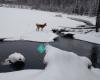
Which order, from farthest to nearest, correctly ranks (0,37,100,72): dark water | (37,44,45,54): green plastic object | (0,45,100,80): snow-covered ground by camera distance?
(37,44,45,54): green plastic object, (0,37,100,72): dark water, (0,45,100,80): snow-covered ground

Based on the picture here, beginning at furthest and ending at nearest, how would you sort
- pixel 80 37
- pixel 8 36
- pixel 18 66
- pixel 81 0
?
1. pixel 81 0
2. pixel 80 37
3. pixel 8 36
4. pixel 18 66

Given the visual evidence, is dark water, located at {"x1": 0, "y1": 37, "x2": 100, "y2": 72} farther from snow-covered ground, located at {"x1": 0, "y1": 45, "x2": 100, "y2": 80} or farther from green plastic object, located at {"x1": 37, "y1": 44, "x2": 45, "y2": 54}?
snow-covered ground, located at {"x1": 0, "y1": 45, "x2": 100, "y2": 80}

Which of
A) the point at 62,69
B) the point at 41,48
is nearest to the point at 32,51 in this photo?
the point at 41,48

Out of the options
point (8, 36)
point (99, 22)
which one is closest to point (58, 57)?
point (8, 36)

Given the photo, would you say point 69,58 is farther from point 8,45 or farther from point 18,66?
point 8,45

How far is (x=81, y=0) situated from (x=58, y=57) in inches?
2761

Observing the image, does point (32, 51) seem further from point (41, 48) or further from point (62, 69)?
point (62, 69)

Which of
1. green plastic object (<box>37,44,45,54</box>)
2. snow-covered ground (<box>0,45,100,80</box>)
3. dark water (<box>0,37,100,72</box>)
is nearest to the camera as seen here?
snow-covered ground (<box>0,45,100,80</box>)

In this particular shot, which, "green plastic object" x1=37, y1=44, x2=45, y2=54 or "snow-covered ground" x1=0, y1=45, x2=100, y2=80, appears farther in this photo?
"green plastic object" x1=37, y1=44, x2=45, y2=54

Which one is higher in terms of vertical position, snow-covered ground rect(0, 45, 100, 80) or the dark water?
snow-covered ground rect(0, 45, 100, 80)

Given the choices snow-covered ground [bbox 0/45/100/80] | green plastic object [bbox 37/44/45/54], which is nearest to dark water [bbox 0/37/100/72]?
green plastic object [bbox 37/44/45/54]

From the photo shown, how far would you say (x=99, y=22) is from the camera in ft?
69.0

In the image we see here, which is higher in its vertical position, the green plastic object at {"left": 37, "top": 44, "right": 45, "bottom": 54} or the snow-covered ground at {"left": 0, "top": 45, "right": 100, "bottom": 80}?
the snow-covered ground at {"left": 0, "top": 45, "right": 100, "bottom": 80}

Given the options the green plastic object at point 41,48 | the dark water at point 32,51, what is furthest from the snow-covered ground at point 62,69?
the green plastic object at point 41,48
